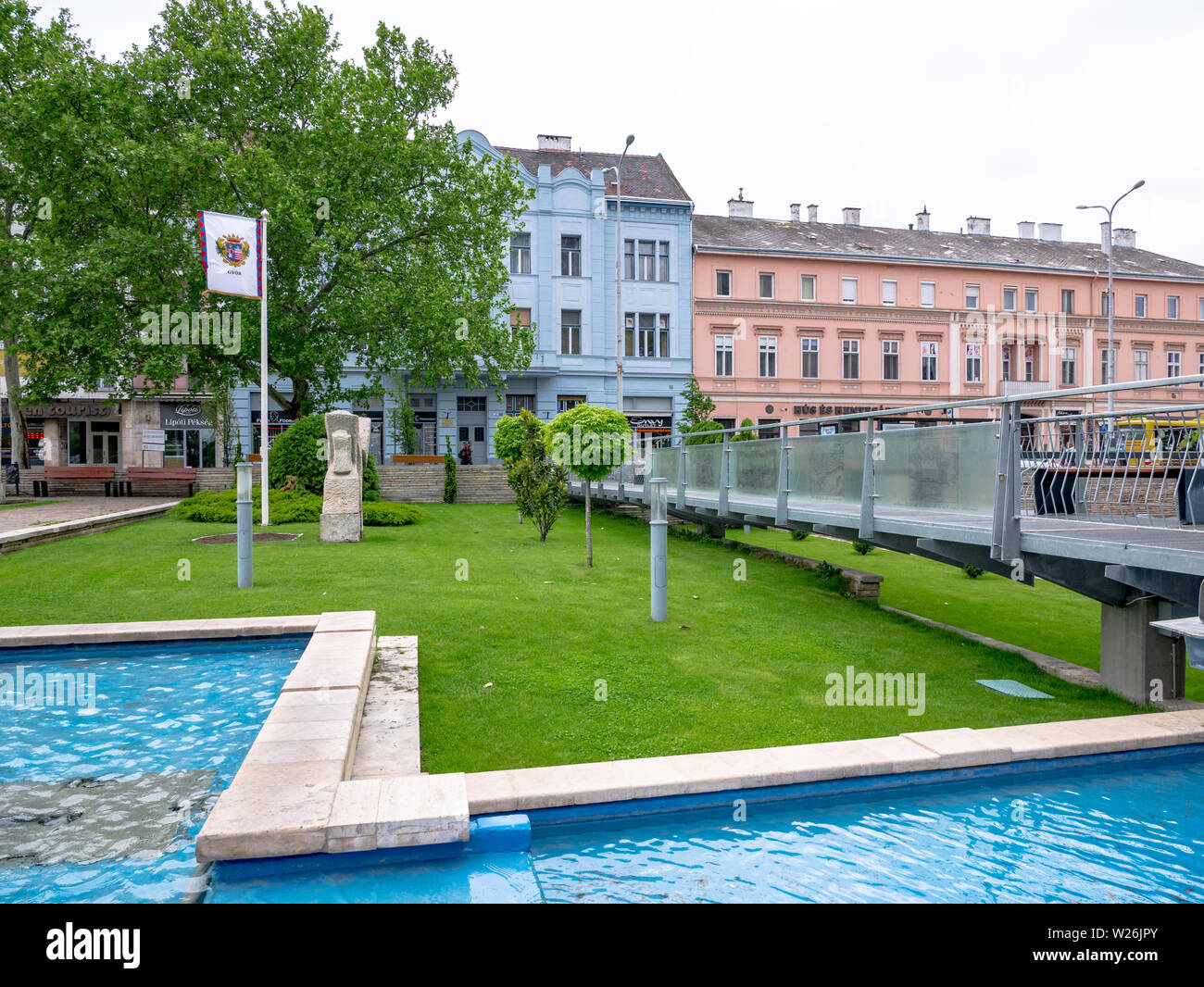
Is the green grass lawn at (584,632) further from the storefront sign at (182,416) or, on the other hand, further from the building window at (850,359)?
the building window at (850,359)

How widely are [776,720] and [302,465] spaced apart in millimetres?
19408

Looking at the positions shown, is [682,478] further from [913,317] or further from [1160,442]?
[913,317]

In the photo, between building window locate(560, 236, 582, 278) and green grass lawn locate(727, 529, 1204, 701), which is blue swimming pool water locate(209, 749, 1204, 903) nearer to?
green grass lawn locate(727, 529, 1204, 701)

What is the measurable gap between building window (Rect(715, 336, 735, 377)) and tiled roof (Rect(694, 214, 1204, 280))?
15.1 feet

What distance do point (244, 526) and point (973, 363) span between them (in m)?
44.3

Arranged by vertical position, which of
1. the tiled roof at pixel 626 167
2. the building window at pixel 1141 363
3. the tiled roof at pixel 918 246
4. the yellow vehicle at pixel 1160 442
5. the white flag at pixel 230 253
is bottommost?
the yellow vehicle at pixel 1160 442

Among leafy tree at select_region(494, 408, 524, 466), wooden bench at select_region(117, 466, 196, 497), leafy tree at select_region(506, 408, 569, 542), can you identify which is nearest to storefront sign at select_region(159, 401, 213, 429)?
wooden bench at select_region(117, 466, 196, 497)

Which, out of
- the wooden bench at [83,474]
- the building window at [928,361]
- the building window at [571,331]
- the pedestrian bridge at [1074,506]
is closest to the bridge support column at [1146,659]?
the pedestrian bridge at [1074,506]

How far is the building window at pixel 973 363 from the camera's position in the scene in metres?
46.5

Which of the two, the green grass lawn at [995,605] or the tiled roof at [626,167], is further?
the tiled roof at [626,167]

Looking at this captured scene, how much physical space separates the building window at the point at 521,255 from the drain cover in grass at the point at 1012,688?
34.0 meters

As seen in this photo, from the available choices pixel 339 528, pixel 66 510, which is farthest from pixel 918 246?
pixel 66 510

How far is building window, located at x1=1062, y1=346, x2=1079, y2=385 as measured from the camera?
1900 inches
